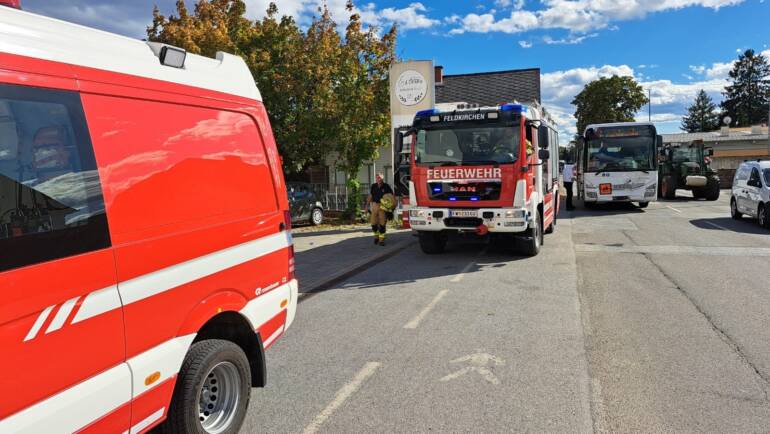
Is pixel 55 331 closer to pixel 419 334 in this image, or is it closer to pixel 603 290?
pixel 419 334

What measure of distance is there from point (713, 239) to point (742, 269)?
3.76 metres

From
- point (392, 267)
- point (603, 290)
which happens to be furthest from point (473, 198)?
point (603, 290)

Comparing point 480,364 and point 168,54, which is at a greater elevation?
point 168,54

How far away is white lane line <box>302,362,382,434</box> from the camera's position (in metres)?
3.61

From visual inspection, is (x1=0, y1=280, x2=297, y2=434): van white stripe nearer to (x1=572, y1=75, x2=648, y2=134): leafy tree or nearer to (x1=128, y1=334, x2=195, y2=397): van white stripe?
(x1=128, y1=334, x2=195, y2=397): van white stripe

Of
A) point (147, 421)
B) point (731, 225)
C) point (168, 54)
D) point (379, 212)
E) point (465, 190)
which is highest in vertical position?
point (168, 54)

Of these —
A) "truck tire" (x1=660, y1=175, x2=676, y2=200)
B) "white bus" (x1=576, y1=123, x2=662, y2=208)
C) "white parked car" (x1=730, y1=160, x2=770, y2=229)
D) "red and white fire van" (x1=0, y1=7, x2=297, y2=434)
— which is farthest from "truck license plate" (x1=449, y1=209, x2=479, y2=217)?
"truck tire" (x1=660, y1=175, x2=676, y2=200)

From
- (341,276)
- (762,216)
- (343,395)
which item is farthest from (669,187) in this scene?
(343,395)

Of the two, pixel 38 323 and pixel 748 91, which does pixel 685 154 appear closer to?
pixel 38 323

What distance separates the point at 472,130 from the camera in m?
9.84

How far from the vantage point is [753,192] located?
14.5m

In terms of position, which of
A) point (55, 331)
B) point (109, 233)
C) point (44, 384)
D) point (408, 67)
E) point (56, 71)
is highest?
point (408, 67)

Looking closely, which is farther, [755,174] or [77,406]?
[755,174]

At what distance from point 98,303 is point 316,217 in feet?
50.9
